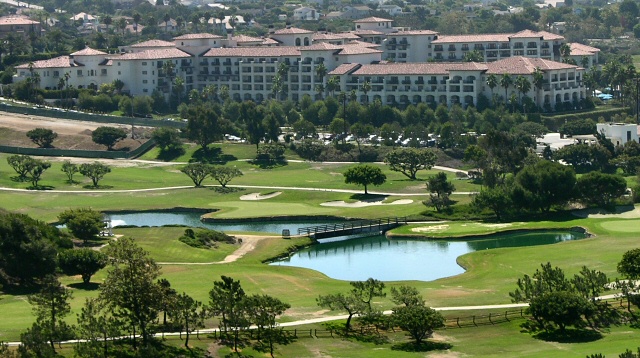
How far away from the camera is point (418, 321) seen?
265ft

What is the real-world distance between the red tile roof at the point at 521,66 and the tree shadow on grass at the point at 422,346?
104383mm

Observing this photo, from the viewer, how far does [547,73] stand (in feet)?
600

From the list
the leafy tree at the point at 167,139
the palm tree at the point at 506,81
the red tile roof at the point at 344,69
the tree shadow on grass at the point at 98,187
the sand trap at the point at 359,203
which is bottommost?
the sand trap at the point at 359,203

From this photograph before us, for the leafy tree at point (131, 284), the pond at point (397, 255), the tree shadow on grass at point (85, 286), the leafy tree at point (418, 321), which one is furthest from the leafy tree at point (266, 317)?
the pond at point (397, 255)

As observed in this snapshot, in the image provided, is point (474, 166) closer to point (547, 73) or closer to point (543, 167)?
point (543, 167)

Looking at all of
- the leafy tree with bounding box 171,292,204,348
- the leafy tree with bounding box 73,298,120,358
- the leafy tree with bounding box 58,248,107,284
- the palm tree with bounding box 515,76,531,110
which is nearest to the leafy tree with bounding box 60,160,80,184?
the palm tree with bounding box 515,76,531,110

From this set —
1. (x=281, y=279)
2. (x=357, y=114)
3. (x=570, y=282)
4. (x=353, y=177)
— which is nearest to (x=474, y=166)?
(x=353, y=177)

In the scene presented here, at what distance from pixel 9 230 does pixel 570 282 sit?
3669cm

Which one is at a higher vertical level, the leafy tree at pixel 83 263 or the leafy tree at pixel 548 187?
the leafy tree at pixel 548 187

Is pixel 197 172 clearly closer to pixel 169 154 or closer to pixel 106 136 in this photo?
pixel 169 154

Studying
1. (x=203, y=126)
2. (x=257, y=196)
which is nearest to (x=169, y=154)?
(x=203, y=126)

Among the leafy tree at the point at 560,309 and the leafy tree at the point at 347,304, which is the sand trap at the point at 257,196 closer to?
the leafy tree at the point at 347,304

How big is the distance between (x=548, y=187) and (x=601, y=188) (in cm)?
484

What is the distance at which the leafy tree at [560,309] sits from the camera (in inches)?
3214
